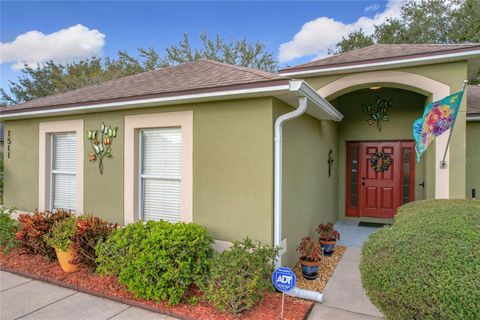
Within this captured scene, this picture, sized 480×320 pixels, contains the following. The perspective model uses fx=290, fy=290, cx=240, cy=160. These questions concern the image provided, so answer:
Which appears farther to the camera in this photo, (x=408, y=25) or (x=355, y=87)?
(x=408, y=25)

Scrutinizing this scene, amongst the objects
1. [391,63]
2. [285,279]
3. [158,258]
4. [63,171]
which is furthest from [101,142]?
[391,63]

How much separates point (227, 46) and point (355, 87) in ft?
56.2

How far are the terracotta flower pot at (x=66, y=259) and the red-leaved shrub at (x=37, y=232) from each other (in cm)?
52

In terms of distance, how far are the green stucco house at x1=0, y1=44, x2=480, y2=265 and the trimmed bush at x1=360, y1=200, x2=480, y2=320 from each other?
5.45 ft

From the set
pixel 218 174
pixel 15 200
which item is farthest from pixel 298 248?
pixel 15 200

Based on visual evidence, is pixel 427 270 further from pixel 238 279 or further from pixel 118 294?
pixel 118 294

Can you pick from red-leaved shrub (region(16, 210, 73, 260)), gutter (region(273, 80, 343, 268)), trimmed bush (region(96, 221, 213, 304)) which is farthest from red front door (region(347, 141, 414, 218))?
red-leaved shrub (region(16, 210, 73, 260))

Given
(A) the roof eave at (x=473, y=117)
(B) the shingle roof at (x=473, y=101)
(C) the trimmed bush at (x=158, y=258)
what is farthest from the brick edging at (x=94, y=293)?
(B) the shingle roof at (x=473, y=101)

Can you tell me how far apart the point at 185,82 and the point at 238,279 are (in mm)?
3284

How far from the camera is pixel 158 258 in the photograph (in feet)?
11.9

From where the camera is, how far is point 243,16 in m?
10.4

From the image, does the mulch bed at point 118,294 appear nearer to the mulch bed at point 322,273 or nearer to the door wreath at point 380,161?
the mulch bed at point 322,273

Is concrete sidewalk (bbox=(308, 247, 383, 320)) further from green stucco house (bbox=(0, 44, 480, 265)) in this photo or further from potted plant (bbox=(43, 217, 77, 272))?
potted plant (bbox=(43, 217, 77, 272))

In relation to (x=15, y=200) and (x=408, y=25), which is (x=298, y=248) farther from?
(x=408, y=25)
